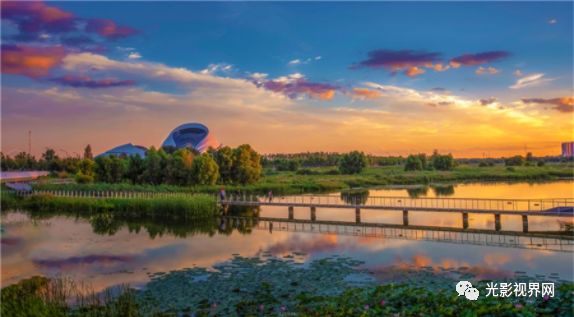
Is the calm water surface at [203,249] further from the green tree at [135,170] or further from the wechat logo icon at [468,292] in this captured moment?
the green tree at [135,170]

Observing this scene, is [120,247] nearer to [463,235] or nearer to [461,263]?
[461,263]

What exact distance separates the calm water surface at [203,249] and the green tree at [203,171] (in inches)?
637

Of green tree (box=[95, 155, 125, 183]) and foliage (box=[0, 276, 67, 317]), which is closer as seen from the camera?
foliage (box=[0, 276, 67, 317])

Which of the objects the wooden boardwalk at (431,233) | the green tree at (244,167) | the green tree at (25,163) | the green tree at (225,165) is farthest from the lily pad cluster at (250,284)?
the green tree at (25,163)

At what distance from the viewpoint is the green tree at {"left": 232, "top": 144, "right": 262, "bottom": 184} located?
151 ft

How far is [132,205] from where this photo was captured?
95.8ft

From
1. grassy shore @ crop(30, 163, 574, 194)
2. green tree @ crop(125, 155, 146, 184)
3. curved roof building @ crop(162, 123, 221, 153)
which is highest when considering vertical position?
curved roof building @ crop(162, 123, 221, 153)

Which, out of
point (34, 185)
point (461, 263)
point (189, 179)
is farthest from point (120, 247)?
point (34, 185)

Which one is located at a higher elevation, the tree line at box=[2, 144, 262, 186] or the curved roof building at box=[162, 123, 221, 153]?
the curved roof building at box=[162, 123, 221, 153]

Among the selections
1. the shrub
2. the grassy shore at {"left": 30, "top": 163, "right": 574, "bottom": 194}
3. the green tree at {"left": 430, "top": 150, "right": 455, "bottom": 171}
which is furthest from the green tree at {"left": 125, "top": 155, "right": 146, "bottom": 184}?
the green tree at {"left": 430, "top": 150, "right": 455, "bottom": 171}

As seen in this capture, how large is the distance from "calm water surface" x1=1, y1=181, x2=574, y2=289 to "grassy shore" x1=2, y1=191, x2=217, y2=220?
2.94m

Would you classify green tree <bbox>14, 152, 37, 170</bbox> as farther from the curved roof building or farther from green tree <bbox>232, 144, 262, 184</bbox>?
green tree <bbox>232, 144, 262, 184</bbox>

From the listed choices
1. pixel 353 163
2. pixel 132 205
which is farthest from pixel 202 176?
pixel 353 163

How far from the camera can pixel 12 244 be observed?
18969mm
